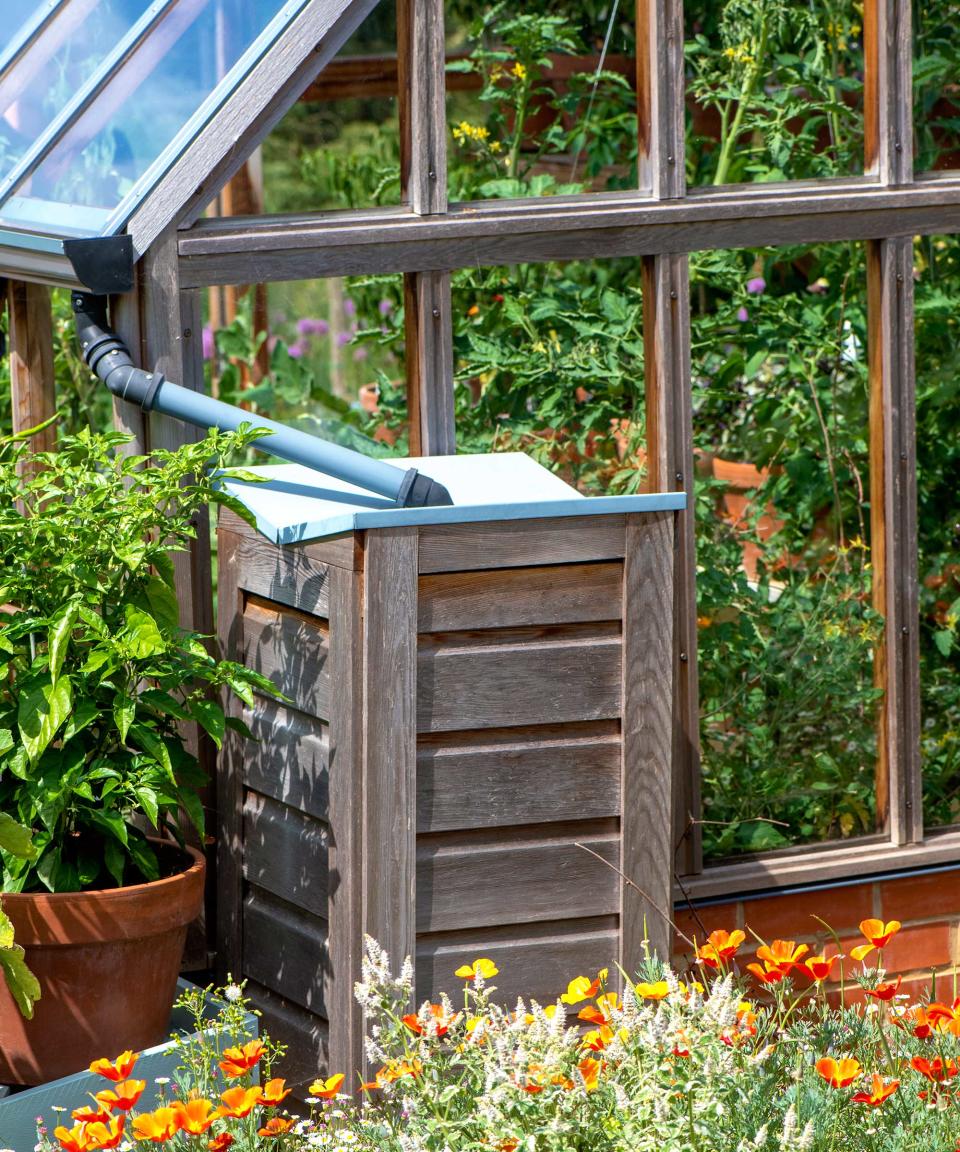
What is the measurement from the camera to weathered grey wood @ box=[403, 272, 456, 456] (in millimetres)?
2994

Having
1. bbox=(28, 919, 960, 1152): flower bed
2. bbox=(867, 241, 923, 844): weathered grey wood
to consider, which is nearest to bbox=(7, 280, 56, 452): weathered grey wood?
bbox=(28, 919, 960, 1152): flower bed

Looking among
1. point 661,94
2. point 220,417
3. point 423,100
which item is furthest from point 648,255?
point 220,417

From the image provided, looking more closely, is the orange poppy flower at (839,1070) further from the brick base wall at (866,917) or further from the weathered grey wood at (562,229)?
the weathered grey wood at (562,229)

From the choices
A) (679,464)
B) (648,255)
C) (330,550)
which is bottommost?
(330,550)

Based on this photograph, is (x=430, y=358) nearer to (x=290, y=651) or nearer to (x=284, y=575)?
(x=284, y=575)

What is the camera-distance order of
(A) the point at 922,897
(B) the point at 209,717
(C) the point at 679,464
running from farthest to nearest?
(A) the point at 922,897
(C) the point at 679,464
(B) the point at 209,717

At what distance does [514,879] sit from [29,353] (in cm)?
137

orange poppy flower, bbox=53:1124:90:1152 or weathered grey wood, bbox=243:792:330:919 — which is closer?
orange poppy flower, bbox=53:1124:90:1152

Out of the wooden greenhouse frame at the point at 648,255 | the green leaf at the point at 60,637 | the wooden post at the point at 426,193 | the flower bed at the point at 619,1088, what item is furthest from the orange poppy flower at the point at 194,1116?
the wooden post at the point at 426,193

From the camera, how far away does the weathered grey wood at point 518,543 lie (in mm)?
2570

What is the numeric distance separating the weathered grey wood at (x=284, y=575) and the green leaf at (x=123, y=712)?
33 cm

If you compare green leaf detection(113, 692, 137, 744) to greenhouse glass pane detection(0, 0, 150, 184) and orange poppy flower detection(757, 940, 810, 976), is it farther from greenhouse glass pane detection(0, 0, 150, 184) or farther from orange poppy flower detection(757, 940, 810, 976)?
greenhouse glass pane detection(0, 0, 150, 184)

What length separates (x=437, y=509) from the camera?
2.54 m

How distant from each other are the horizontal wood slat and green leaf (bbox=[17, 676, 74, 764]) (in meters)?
0.55
